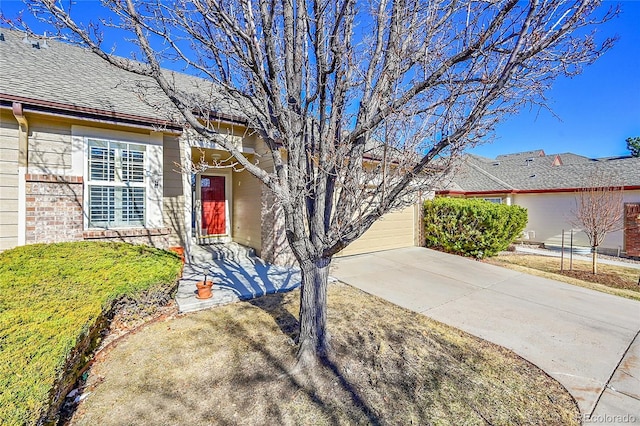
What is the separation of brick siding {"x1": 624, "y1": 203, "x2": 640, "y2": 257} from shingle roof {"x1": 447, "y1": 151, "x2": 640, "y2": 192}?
1097 millimetres

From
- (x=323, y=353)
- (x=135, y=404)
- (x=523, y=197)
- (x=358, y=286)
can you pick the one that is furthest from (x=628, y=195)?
(x=135, y=404)

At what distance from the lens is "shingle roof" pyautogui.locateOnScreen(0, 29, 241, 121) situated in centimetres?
551

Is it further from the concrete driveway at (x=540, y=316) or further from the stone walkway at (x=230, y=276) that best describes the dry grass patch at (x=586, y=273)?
the stone walkway at (x=230, y=276)

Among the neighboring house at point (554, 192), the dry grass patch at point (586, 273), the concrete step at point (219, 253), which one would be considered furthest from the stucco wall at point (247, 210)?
the neighboring house at point (554, 192)

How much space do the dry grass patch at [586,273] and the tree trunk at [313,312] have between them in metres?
7.26

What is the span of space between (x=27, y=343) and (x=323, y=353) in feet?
8.96

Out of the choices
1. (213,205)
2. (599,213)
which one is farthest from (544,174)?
(213,205)

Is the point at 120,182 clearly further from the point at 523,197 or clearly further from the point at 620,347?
the point at 523,197

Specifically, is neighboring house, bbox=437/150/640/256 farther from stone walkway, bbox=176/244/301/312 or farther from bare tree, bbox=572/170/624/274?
stone walkway, bbox=176/244/301/312

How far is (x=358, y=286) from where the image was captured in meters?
6.39

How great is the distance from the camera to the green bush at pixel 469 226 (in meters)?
10.1

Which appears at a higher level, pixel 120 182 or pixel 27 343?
pixel 120 182

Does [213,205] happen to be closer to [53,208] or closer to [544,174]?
[53,208]

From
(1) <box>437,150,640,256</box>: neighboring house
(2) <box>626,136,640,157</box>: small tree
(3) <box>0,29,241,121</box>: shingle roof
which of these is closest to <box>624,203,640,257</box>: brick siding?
(1) <box>437,150,640,256</box>: neighboring house
